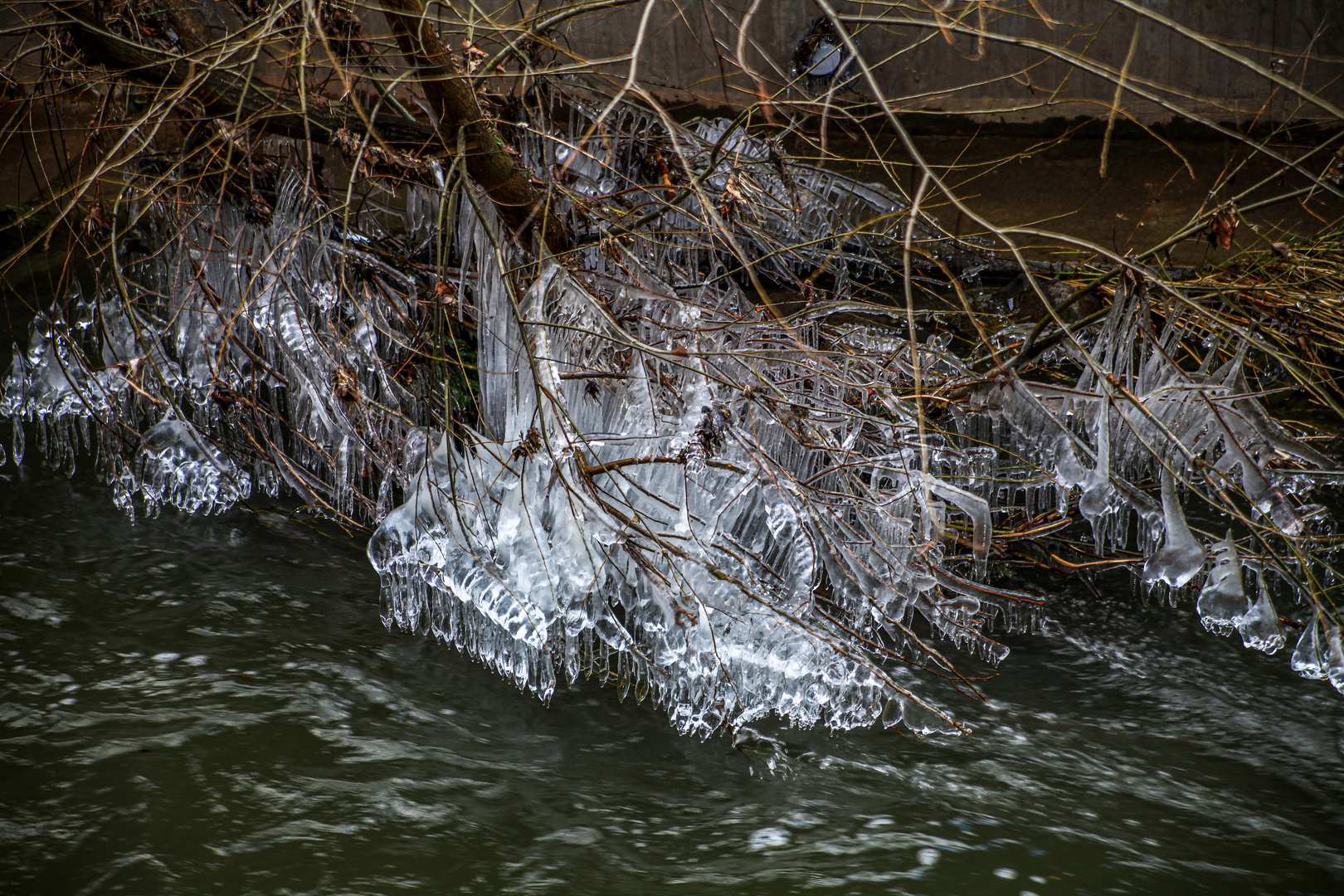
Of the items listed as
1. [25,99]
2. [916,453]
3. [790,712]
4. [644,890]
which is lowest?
[644,890]

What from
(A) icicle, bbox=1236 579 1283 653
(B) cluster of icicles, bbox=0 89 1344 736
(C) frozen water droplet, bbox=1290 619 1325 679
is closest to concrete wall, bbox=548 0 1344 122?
(B) cluster of icicles, bbox=0 89 1344 736

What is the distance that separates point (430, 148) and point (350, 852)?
7.66 feet

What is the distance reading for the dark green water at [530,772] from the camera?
2443 mm

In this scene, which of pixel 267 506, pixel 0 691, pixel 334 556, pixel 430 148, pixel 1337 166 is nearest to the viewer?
pixel 1337 166

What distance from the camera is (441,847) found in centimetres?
249

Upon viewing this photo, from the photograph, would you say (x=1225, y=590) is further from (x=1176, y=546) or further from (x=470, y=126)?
(x=470, y=126)

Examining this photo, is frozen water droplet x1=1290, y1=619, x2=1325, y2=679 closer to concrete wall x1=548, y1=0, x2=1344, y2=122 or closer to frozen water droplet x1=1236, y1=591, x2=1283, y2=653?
frozen water droplet x1=1236, y1=591, x2=1283, y2=653

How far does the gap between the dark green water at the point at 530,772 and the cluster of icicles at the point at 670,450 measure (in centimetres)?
21

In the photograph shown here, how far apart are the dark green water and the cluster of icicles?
212mm

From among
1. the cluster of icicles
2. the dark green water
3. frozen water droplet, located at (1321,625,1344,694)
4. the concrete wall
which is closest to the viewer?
the dark green water

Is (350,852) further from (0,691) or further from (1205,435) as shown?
(1205,435)

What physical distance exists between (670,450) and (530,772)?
1.04m

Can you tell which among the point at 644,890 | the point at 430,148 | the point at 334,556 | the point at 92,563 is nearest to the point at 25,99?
the point at 430,148

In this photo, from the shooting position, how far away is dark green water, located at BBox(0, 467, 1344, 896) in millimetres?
2443
